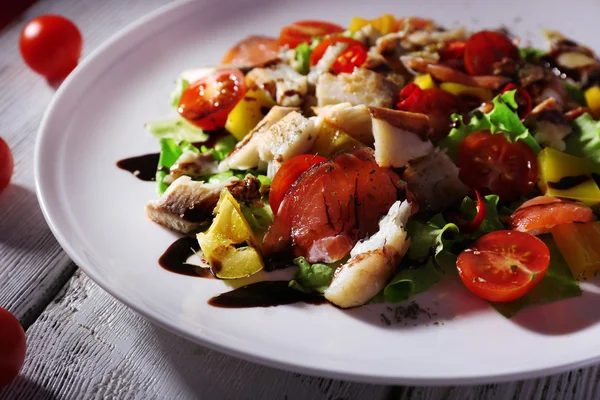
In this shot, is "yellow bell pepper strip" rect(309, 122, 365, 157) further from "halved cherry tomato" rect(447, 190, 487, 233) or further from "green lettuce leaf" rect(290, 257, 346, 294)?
"green lettuce leaf" rect(290, 257, 346, 294)

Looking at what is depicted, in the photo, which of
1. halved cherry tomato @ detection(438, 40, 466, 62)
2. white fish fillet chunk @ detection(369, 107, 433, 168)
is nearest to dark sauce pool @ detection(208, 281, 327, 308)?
white fish fillet chunk @ detection(369, 107, 433, 168)

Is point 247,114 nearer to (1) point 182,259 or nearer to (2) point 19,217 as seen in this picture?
(1) point 182,259

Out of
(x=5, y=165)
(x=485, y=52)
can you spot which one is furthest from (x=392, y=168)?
(x=5, y=165)

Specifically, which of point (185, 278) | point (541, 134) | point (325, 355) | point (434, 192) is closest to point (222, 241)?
point (185, 278)

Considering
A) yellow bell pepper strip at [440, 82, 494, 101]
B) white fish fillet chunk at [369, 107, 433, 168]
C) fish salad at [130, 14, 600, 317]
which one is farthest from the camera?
yellow bell pepper strip at [440, 82, 494, 101]

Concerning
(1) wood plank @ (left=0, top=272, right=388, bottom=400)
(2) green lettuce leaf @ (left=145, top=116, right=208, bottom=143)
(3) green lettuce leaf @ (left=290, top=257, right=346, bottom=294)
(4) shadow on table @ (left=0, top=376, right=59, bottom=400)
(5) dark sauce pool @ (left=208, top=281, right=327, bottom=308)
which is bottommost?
(4) shadow on table @ (left=0, top=376, right=59, bottom=400)

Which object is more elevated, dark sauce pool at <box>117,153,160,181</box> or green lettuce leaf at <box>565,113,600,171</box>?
green lettuce leaf at <box>565,113,600,171</box>
